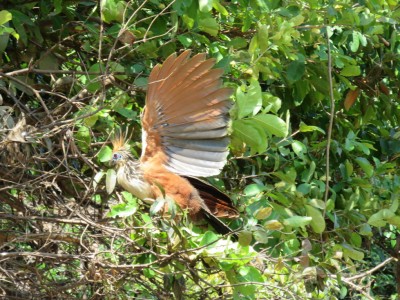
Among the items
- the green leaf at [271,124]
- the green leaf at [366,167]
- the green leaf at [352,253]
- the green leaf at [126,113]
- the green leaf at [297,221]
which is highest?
the green leaf at [271,124]

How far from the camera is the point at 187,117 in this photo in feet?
9.64

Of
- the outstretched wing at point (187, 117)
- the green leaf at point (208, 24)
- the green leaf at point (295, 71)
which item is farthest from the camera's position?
the green leaf at point (295, 71)

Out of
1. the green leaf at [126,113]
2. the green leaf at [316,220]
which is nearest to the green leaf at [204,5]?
the green leaf at [126,113]

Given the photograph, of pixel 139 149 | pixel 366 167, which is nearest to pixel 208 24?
pixel 139 149

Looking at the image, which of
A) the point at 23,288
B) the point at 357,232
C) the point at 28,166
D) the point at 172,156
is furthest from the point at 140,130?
the point at 357,232

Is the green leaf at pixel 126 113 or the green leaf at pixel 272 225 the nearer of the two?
the green leaf at pixel 272 225

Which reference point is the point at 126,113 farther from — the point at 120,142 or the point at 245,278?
the point at 245,278

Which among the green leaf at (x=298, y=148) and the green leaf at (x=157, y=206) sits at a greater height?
the green leaf at (x=157, y=206)

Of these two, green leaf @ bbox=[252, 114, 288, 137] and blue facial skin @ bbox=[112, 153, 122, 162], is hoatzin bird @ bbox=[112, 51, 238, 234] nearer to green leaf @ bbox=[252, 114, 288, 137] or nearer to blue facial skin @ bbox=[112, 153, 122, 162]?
blue facial skin @ bbox=[112, 153, 122, 162]

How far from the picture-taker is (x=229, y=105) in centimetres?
285

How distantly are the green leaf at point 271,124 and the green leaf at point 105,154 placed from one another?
0.49 meters

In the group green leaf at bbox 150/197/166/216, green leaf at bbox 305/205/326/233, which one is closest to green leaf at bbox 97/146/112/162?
green leaf at bbox 150/197/166/216

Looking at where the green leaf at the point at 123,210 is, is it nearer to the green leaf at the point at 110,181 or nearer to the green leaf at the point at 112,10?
the green leaf at the point at 110,181

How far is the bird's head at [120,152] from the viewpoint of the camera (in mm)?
2855
